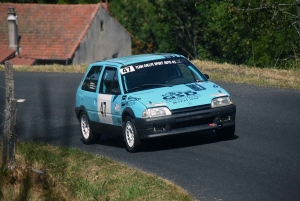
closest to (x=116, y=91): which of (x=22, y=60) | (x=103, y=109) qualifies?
(x=103, y=109)

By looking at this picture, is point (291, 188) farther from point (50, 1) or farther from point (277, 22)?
point (50, 1)

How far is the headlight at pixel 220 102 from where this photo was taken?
1230 centimetres

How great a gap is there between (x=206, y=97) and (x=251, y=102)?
5277 millimetres

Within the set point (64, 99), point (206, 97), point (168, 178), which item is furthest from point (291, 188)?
point (64, 99)

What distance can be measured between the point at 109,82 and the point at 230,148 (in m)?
2.72

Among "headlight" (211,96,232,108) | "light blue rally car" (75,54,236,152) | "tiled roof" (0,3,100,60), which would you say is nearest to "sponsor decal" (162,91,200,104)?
"light blue rally car" (75,54,236,152)

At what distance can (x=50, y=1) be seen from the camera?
82938 mm

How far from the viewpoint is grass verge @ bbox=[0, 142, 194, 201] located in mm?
9359

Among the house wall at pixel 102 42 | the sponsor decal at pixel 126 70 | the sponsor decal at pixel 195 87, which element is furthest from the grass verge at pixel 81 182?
the house wall at pixel 102 42

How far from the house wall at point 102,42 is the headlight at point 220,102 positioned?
4679cm

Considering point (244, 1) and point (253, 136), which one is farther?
point (244, 1)

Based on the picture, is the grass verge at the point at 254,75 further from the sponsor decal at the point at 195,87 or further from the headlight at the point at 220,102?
the headlight at the point at 220,102

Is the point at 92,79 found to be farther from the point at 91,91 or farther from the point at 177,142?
the point at 177,142

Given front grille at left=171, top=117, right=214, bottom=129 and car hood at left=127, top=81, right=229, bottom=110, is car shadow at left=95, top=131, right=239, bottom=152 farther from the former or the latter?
car hood at left=127, top=81, right=229, bottom=110
